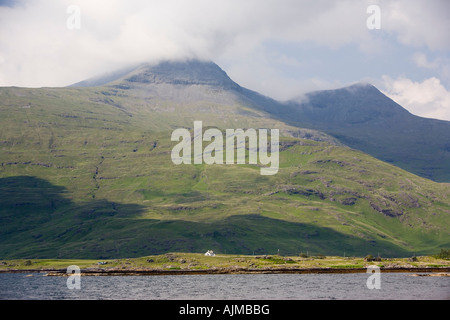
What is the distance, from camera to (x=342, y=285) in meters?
139

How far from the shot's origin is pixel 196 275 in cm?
19400
